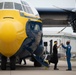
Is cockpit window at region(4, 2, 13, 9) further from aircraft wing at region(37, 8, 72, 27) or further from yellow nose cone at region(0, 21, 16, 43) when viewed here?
aircraft wing at region(37, 8, 72, 27)

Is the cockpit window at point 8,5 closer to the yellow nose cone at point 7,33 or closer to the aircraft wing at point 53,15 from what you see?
the yellow nose cone at point 7,33

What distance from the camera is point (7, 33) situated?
38.5 feet

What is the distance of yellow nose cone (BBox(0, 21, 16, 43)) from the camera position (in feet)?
38.4

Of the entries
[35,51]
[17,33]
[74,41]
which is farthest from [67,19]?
[74,41]

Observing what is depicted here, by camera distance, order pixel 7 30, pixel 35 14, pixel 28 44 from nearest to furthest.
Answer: pixel 7 30 < pixel 28 44 < pixel 35 14

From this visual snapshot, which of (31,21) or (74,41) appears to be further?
(74,41)

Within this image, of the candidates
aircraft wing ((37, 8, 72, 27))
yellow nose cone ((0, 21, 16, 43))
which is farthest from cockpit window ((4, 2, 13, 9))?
aircraft wing ((37, 8, 72, 27))

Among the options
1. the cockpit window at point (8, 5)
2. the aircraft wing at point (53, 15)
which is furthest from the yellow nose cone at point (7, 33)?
the aircraft wing at point (53, 15)

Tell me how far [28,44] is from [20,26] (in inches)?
47.1

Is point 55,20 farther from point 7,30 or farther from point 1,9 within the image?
point 7,30

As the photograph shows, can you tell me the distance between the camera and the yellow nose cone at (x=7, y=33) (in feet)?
38.4

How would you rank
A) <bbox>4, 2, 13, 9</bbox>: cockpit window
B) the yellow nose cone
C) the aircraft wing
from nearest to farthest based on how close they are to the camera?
the yellow nose cone < <bbox>4, 2, 13, 9</bbox>: cockpit window < the aircraft wing


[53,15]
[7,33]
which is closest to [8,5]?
[7,33]

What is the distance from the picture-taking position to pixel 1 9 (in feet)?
43.6
